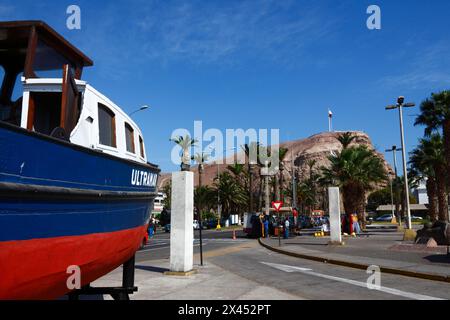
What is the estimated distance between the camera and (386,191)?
110 metres

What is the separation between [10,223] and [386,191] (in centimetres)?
11506

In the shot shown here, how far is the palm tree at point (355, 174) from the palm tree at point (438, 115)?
555 cm

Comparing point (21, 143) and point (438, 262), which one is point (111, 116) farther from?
point (438, 262)

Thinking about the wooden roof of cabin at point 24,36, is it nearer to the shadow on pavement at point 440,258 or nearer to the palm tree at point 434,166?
the shadow on pavement at point 440,258

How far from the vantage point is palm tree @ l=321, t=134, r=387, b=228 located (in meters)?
33.9

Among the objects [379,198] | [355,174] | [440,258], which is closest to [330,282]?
[440,258]

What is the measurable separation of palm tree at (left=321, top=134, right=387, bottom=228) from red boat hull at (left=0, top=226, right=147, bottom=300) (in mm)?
30506

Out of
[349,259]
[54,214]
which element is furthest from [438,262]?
[54,214]

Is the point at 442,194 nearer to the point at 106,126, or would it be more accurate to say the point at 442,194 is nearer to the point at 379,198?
the point at 106,126

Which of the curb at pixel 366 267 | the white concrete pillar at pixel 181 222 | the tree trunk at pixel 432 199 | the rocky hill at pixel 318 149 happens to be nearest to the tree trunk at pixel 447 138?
the tree trunk at pixel 432 199

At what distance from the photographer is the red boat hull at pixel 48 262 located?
3578 millimetres

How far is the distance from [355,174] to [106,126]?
1184 inches
